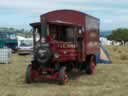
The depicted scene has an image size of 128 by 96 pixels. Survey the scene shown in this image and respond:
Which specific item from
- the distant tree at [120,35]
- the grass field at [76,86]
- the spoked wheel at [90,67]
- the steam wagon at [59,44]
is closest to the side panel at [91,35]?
the steam wagon at [59,44]

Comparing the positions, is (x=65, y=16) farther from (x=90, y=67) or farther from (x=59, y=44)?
(x=59, y=44)

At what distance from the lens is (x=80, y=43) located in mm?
22375

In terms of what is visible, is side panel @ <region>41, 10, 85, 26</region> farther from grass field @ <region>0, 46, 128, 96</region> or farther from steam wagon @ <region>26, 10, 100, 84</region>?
grass field @ <region>0, 46, 128, 96</region>

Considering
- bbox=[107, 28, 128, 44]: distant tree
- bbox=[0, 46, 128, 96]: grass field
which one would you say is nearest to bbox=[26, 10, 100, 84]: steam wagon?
bbox=[0, 46, 128, 96]: grass field

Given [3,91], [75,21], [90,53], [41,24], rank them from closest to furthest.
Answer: [3,91] → [41,24] → [75,21] → [90,53]

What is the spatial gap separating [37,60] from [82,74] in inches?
215

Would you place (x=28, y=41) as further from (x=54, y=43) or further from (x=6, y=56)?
(x=54, y=43)

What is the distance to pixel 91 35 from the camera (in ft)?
82.3

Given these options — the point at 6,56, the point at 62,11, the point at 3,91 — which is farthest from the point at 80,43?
the point at 6,56

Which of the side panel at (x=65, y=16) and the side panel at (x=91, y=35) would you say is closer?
the side panel at (x=65, y=16)

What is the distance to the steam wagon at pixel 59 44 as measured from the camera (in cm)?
2014

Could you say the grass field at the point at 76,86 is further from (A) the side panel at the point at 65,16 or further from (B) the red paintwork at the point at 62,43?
(A) the side panel at the point at 65,16

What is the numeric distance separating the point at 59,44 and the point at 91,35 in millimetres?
4981

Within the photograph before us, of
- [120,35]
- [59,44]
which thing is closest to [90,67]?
[59,44]
